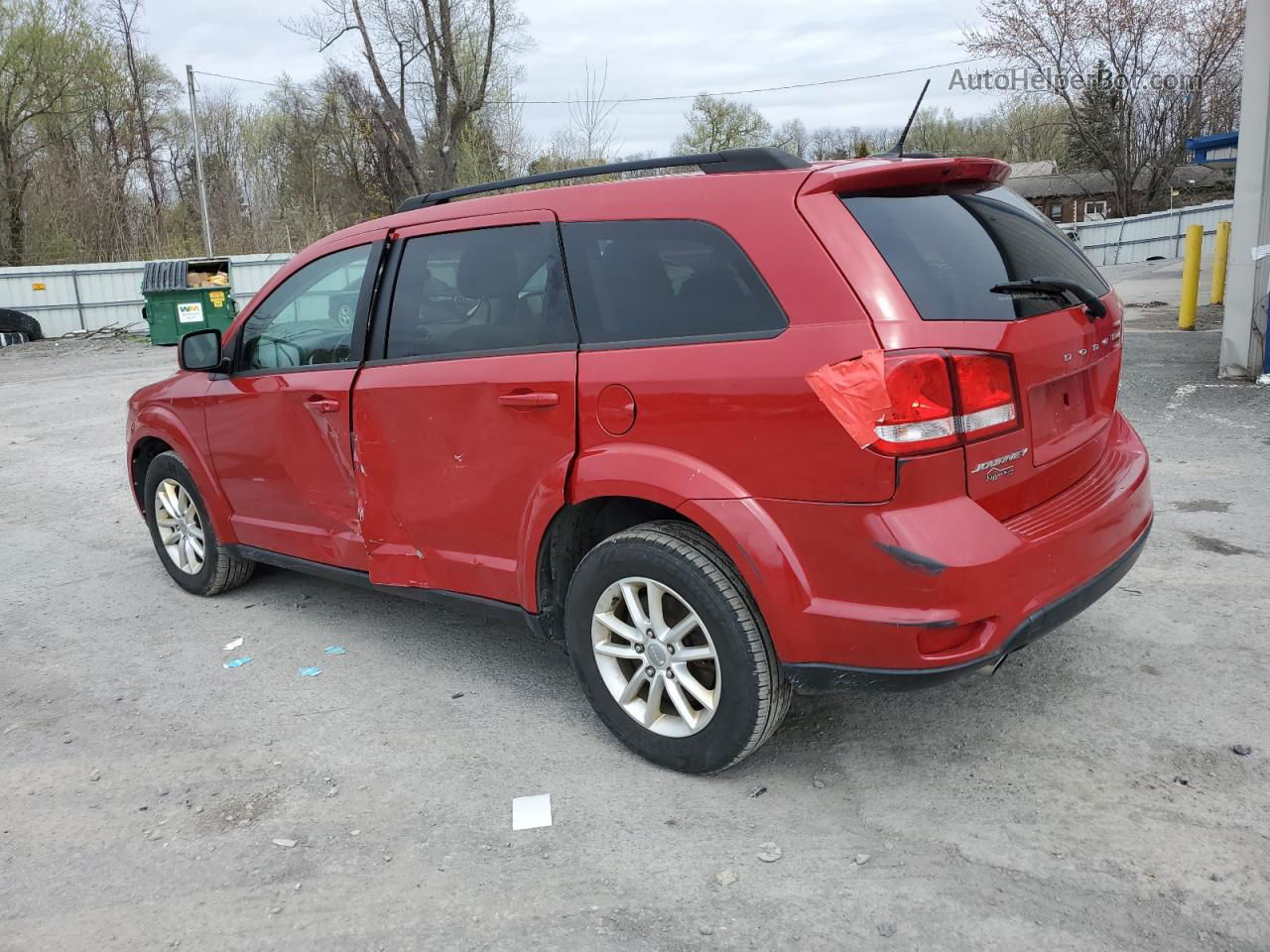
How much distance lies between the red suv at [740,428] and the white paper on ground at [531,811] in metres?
0.35

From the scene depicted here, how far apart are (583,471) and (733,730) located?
0.88 metres

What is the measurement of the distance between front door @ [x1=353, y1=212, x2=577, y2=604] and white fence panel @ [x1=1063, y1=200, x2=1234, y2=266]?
1227 inches

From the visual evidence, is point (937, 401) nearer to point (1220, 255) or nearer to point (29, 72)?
point (1220, 255)

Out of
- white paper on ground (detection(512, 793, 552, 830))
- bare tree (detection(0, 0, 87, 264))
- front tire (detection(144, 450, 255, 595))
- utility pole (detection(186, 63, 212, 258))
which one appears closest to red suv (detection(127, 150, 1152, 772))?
white paper on ground (detection(512, 793, 552, 830))

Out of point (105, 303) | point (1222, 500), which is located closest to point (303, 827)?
point (1222, 500)

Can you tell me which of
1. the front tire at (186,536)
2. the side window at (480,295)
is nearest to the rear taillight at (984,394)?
the side window at (480,295)

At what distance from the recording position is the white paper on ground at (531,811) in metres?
2.96

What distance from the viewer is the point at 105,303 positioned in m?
24.9

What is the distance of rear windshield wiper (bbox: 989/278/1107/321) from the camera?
290cm

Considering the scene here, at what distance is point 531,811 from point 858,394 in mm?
1529

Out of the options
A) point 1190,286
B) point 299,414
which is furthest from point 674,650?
point 1190,286

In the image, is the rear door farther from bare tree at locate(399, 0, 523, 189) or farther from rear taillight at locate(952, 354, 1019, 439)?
bare tree at locate(399, 0, 523, 189)

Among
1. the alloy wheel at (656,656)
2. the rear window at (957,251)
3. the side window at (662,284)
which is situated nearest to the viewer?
the rear window at (957,251)

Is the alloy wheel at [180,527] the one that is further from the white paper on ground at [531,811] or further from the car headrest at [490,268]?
the white paper on ground at [531,811]
